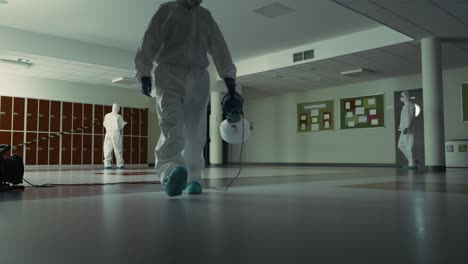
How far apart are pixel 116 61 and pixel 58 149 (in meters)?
3.50

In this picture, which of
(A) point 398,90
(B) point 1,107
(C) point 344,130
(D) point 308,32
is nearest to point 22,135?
(B) point 1,107

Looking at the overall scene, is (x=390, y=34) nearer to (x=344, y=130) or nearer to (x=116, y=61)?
(x=344, y=130)

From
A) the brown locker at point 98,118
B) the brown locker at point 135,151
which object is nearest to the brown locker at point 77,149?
the brown locker at point 98,118

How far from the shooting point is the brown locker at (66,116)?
11.4 meters

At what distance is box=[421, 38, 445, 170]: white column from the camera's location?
23.5ft

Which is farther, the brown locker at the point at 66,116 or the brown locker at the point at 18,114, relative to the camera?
the brown locker at the point at 66,116

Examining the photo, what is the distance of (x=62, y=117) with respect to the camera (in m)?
11.4

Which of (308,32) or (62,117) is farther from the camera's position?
(62,117)

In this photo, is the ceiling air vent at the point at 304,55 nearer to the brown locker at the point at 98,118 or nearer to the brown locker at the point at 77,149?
the brown locker at the point at 98,118

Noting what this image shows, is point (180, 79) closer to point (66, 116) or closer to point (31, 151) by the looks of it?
point (31, 151)

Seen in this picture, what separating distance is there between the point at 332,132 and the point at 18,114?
8971 mm

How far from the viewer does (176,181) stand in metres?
2.23

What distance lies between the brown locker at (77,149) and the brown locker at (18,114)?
145cm

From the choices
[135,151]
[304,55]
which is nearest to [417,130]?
[304,55]
